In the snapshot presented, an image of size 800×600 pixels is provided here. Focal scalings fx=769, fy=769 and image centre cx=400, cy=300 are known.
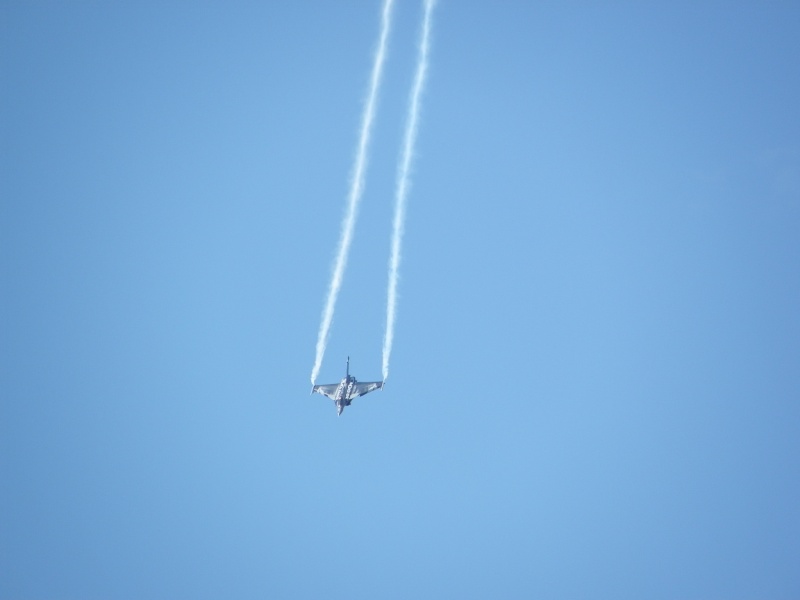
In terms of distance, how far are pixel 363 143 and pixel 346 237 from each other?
17.2 feet

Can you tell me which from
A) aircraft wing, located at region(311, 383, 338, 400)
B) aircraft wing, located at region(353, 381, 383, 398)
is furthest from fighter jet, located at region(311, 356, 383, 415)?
aircraft wing, located at region(311, 383, 338, 400)

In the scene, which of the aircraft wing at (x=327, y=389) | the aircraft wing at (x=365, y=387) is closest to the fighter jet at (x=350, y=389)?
the aircraft wing at (x=365, y=387)

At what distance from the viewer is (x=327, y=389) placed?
51438 millimetres

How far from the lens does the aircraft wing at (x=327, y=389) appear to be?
50.7 meters

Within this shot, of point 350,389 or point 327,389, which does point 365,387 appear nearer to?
point 350,389

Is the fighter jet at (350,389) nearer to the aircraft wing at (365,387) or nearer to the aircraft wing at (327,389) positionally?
the aircraft wing at (365,387)

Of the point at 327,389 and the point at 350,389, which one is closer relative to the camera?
the point at 350,389

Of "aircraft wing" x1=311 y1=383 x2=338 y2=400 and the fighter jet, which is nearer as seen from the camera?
the fighter jet

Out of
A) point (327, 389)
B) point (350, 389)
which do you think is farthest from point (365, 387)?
point (327, 389)

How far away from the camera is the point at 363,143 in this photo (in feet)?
139

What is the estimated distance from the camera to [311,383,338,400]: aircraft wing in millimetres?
50719

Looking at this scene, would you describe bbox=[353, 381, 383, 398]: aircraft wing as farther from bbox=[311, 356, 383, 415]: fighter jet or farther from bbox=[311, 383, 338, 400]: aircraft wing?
bbox=[311, 383, 338, 400]: aircraft wing

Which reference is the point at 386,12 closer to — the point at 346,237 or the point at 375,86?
the point at 375,86

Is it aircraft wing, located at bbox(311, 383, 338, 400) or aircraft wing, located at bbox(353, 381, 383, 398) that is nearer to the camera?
aircraft wing, located at bbox(353, 381, 383, 398)
